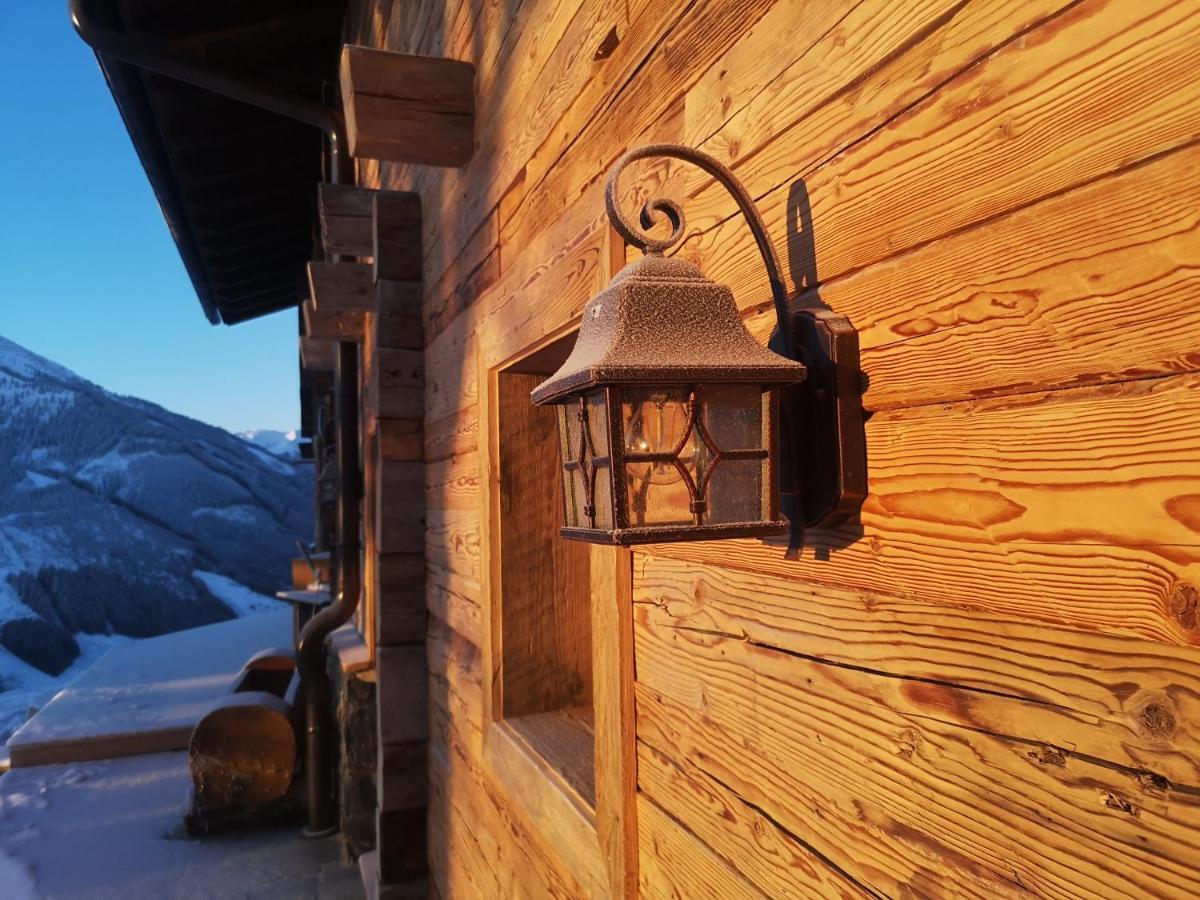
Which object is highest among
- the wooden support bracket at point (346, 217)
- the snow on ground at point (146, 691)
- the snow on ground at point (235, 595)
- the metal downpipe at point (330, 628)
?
the wooden support bracket at point (346, 217)

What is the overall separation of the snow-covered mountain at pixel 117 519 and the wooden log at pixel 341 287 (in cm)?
1631

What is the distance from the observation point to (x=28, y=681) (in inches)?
641

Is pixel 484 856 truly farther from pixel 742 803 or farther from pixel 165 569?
pixel 165 569

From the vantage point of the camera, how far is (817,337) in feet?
3.20

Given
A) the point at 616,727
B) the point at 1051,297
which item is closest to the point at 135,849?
the point at 616,727

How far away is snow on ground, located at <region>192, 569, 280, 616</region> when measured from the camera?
858 inches

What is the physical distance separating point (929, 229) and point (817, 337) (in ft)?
0.59

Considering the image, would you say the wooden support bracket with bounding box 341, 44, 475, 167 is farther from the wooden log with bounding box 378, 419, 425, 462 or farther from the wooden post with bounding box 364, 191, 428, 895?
the wooden log with bounding box 378, 419, 425, 462

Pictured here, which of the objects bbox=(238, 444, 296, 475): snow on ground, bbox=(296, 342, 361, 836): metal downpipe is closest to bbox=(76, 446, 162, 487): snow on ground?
bbox=(238, 444, 296, 475): snow on ground

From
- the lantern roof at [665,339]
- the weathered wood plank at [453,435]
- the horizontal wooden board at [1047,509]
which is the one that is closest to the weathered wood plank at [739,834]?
the horizontal wooden board at [1047,509]

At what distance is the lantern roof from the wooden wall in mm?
134

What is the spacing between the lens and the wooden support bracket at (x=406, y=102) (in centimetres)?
257

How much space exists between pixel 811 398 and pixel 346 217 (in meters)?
3.78

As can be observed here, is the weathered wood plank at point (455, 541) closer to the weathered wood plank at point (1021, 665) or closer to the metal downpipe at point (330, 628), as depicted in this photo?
the weathered wood plank at point (1021, 665)
